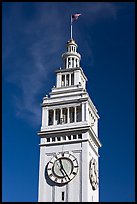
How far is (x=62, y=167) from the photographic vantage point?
53469mm

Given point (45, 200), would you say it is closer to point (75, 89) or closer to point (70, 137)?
point (70, 137)

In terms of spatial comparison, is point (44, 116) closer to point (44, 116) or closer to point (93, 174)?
point (44, 116)

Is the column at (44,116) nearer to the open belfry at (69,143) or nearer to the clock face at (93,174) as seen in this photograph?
the open belfry at (69,143)

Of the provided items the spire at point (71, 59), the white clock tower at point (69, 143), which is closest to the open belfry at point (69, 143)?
the white clock tower at point (69, 143)

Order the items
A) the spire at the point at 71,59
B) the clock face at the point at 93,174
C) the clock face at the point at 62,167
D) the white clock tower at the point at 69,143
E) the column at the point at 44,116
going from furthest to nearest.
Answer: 1. the spire at the point at 71,59
2. the column at the point at 44,116
3. the clock face at the point at 93,174
4. the clock face at the point at 62,167
5. the white clock tower at the point at 69,143

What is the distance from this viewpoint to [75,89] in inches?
2330

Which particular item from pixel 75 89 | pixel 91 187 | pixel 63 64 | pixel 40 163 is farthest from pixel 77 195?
pixel 63 64

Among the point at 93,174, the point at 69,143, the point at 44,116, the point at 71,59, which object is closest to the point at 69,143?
the point at 69,143

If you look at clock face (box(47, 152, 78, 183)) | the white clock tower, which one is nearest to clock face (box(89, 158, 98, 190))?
the white clock tower

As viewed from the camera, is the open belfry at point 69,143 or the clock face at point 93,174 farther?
the clock face at point 93,174

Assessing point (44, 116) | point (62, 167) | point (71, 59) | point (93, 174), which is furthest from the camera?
point (71, 59)

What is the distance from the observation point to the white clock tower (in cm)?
5222

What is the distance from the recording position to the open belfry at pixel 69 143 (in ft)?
171
